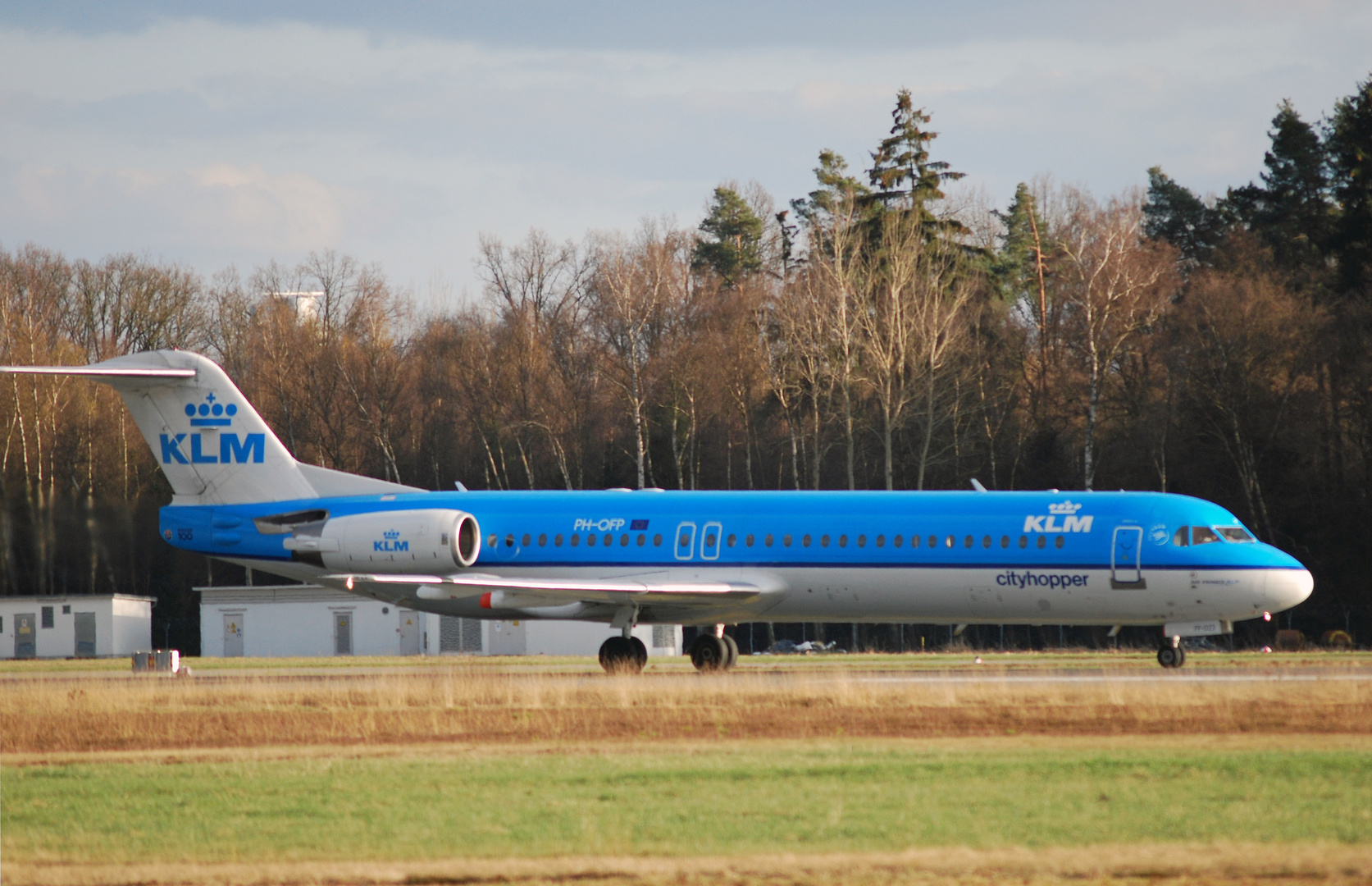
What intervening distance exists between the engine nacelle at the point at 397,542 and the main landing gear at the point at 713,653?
14.9 ft

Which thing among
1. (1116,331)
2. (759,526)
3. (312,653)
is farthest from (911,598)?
(1116,331)

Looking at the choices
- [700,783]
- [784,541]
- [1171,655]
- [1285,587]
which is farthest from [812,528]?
[700,783]

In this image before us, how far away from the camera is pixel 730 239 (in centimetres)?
7856

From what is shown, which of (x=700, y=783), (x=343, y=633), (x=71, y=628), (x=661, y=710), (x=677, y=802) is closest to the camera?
(x=677, y=802)

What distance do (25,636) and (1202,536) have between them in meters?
37.0

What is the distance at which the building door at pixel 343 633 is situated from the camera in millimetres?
47875

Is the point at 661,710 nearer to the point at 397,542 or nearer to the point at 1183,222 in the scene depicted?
the point at 397,542

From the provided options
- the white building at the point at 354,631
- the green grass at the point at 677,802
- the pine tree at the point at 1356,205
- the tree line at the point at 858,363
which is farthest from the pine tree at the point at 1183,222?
the green grass at the point at 677,802

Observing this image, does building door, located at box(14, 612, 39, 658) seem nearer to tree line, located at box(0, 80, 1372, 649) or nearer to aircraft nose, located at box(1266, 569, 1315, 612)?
tree line, located at box(0, 80, 1372, 649)

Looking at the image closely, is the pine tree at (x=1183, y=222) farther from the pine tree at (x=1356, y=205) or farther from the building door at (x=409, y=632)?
the building door at (x=409, y=632)

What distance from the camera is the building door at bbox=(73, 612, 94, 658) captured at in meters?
47.5

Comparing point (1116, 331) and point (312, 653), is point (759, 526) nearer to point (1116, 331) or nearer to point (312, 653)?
point (312, 653)

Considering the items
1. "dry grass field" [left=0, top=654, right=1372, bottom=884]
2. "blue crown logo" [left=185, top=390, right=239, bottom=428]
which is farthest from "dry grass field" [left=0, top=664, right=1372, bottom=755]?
"blue crown logo" [left=185, top=390, right=239, bottom=428]

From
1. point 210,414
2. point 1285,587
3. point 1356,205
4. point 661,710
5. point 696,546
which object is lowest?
point 661,710
